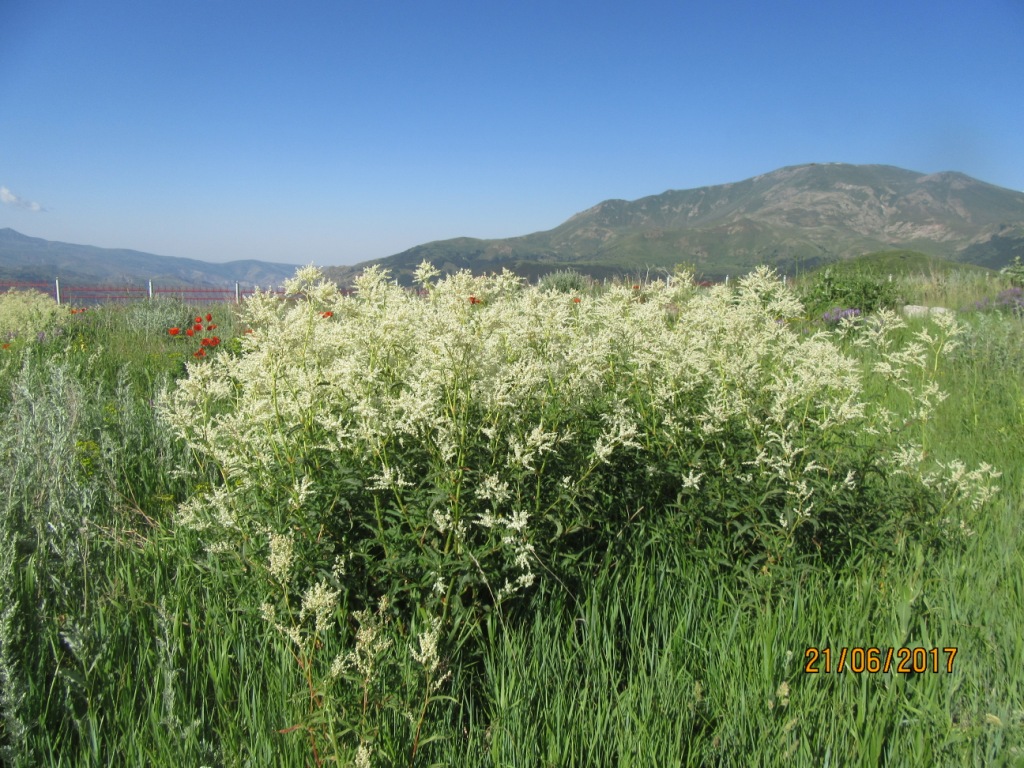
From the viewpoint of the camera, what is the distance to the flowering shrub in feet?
6.87

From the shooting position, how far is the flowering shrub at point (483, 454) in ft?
6.87

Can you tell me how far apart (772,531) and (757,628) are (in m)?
0.41

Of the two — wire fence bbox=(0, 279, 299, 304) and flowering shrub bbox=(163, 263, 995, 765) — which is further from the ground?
wire fence bbox=(0, 279, 299, 304)

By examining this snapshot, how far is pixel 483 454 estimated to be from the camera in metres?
2.29

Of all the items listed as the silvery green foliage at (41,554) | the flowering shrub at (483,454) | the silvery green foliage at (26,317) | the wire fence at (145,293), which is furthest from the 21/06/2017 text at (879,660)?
the silvery green foliage at (26,317)

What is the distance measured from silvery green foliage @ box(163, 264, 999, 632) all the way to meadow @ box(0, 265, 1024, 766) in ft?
0.06

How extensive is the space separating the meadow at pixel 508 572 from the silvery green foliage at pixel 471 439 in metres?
0.02

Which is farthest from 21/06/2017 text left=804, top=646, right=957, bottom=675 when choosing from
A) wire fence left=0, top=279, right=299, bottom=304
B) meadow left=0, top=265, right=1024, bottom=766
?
wire fence left=0, top=279, right=299, bottom=304

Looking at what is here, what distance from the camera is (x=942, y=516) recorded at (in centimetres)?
289

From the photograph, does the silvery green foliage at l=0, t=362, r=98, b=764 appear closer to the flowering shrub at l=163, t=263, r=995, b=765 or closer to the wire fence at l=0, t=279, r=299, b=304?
the flowering shrub at l=163, t=263, r=995, b=765

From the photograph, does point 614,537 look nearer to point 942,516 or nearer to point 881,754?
point 881,754

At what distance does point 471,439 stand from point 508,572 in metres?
0.49

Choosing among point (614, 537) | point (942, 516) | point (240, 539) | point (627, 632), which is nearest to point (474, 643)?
point (627, 632)

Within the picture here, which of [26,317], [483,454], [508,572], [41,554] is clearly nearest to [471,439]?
[483,454]
